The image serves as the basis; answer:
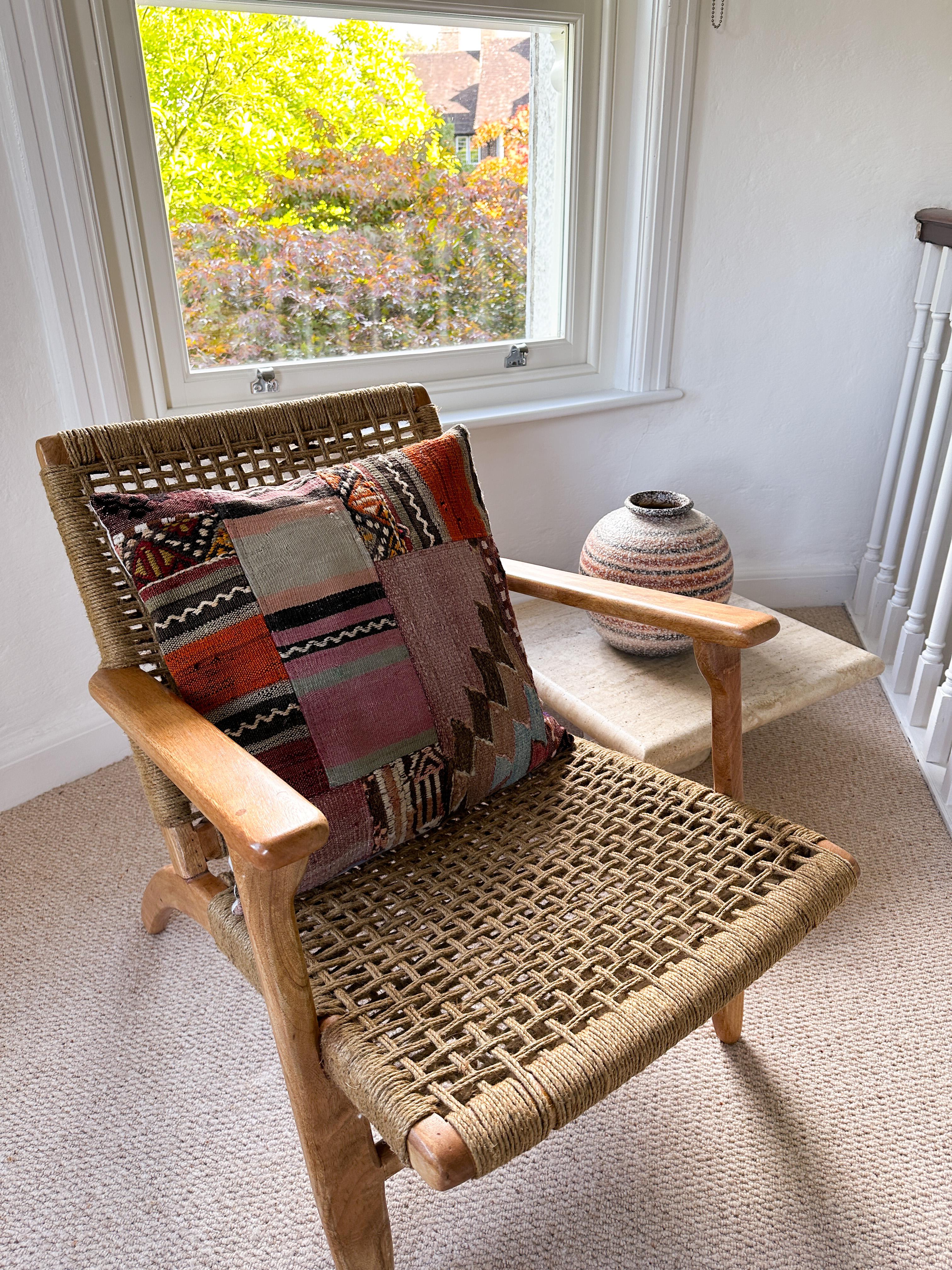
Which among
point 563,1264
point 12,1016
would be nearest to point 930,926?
point 563,1264

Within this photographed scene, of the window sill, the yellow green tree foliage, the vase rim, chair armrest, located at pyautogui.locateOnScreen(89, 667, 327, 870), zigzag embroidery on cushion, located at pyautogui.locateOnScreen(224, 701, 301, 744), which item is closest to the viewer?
chair armrest, located at pyautogui.locateOnScreen(89, 667, 327, 870)

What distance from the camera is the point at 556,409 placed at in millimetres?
1935

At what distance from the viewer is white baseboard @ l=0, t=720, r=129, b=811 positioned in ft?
5.58

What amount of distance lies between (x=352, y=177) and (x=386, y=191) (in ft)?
0.23

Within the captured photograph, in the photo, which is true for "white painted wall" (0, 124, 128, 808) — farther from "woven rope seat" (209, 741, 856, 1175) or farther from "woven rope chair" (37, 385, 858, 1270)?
"woven rope seat" (209, 741, 856, 1175)

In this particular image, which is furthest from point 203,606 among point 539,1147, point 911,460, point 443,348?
point 911,460

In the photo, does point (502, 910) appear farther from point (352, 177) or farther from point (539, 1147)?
point (352, 177)

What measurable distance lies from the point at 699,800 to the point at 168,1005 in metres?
0.80

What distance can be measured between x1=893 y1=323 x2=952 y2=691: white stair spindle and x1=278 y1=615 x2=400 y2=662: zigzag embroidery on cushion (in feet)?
3.82

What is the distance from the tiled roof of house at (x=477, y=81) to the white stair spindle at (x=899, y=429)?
36.1 inches

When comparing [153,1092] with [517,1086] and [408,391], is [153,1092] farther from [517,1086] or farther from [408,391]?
[408,391]

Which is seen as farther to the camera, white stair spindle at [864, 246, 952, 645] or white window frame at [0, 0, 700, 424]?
white stair spindle at [864, 246, 952, 645]

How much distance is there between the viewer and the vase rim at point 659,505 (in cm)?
163

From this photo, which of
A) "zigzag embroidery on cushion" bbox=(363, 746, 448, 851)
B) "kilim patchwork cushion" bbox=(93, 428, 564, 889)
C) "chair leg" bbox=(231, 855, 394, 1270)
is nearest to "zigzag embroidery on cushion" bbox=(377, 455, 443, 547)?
"kilim patchwork cushion" bbox=(93, 428, 564, 889)
